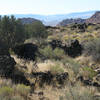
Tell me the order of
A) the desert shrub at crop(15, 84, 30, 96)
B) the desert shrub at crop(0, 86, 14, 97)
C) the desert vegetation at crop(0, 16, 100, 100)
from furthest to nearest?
the desert shrub at crop(15, 84, 30, 96), the desert vegetation at crop(0, 16, 100, 100), the desert shrub at crop(0, 86, 14, 97)

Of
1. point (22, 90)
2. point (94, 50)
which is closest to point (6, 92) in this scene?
point (22, 90)

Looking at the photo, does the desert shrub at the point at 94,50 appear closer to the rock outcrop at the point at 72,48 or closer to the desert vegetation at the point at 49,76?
the desert vegetation at the point at 49,76

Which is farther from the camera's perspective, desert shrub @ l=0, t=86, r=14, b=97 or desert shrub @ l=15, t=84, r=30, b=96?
desert shrub @ l=15, t=84, r=30, b=96

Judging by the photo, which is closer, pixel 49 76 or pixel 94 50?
pixel 49 76

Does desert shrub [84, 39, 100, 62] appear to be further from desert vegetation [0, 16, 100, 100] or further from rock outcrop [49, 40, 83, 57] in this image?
rock outcrop [49, 40, 83, 57]

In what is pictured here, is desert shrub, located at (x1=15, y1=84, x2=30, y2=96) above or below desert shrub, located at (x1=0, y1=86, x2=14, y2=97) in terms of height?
below

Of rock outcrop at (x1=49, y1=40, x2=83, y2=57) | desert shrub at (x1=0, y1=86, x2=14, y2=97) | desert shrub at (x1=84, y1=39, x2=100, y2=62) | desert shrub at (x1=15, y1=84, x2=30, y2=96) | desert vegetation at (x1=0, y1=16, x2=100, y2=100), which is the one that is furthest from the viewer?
rock outcrop at (x1=49, y1=40, x2=83, y2=57)

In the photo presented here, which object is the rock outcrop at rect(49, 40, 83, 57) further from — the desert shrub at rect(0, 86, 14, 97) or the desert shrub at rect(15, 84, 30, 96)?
the desert shrub at rect(0, 86, 14, 97)

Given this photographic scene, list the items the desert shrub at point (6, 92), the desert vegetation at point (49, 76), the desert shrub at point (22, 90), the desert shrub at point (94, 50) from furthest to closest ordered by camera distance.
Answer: the desert shrub at point (94, 50)
the desert shrub at point (22, 90)
the desert vegetation at point (49, 76)
the desert shrub at point (6, 92)

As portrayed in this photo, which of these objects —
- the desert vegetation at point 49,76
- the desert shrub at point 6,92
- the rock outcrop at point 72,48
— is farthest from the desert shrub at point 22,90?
the rock outcrop at point 72,48

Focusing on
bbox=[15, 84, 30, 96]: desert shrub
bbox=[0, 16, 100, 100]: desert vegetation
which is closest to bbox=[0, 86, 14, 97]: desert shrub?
bbox=[0, 16, 100, 100]: desert vegetation

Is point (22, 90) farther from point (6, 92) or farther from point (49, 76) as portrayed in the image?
point (49, 76)

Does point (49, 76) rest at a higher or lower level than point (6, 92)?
lower

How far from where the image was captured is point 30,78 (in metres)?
7.44
